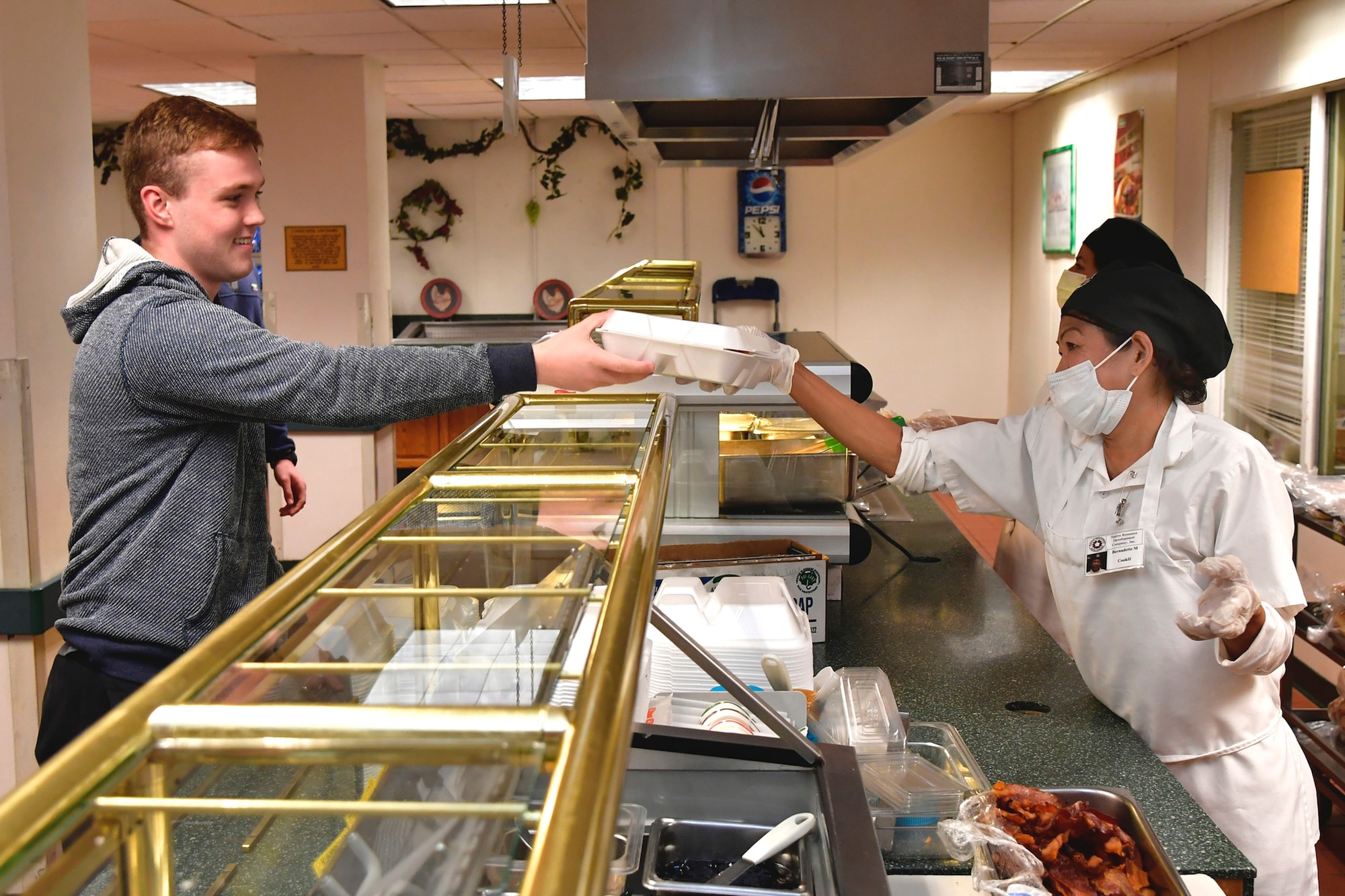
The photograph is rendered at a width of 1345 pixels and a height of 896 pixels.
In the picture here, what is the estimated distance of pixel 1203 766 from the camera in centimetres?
211

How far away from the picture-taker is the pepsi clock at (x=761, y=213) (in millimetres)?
9156

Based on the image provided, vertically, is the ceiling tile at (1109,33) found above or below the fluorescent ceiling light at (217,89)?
below

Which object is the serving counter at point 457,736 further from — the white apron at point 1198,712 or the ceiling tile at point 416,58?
the ceiling tile at point 416,58

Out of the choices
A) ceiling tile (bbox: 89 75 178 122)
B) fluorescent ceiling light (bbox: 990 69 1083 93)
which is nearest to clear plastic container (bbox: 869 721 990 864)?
fluorescent ceiling light (bbox: 990 69 1083 93)

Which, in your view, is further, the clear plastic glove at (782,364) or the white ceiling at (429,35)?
the white ceiling at (429,35)

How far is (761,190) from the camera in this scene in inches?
361

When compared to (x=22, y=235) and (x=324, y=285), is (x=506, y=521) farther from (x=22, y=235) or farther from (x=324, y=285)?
(x=324, y=285)

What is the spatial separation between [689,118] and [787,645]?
1.82 m

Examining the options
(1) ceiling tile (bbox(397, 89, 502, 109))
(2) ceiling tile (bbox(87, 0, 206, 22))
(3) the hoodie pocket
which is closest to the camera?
(3) the hoodie pocket

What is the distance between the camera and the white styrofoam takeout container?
1522mm

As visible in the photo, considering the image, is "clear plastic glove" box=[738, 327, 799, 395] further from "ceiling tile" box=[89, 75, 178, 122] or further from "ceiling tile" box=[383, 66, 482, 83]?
"ceiling tile" box=[89, 75, 178, 122]

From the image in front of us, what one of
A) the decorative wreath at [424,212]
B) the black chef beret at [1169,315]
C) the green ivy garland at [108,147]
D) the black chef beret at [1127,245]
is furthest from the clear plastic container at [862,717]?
the green ivy garland at [108,147]

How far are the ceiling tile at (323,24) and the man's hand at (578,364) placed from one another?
4144 millimetres

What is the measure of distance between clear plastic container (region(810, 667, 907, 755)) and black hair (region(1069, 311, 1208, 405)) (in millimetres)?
822
